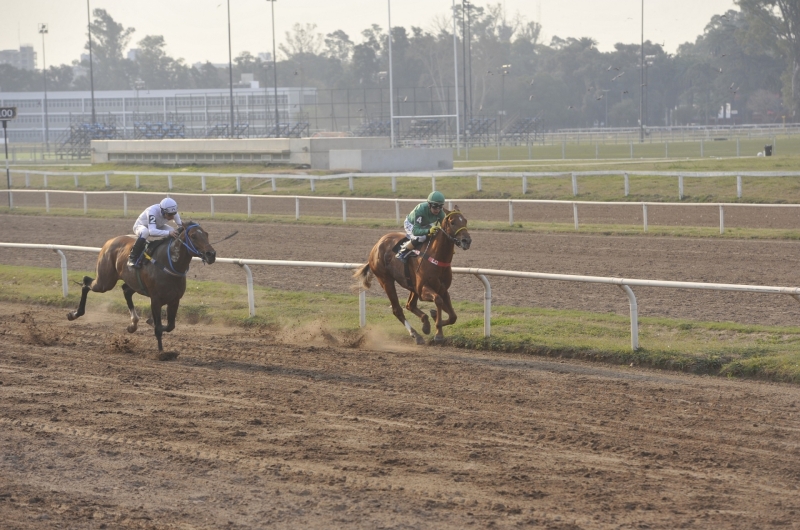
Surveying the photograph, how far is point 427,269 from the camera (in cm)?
1022

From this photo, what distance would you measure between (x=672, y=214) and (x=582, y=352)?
12986 mm

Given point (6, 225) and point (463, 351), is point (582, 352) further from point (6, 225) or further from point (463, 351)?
point (6, 225)

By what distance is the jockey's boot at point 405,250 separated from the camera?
10555 mm

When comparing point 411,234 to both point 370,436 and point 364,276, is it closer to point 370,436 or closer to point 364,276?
point 364,276

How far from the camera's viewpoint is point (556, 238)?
742 inches

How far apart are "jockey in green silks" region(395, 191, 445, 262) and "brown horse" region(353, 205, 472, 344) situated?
87mm

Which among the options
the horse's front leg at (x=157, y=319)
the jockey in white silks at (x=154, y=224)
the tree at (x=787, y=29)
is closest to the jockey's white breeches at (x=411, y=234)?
the jockey in white silks at (x=154, y=224)

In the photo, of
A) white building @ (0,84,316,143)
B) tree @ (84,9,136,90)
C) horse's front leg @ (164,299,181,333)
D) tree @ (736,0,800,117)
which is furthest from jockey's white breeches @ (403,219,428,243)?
tree @ (84,9,136,90)

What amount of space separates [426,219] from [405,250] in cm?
45

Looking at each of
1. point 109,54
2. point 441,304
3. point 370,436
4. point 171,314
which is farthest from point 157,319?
point 109,54

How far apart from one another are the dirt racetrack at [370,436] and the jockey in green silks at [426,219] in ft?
3.89

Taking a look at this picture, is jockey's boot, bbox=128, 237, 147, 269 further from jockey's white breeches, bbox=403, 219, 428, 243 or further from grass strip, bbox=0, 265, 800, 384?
jockey's white breeches, bbox=403, 219, 428, 243

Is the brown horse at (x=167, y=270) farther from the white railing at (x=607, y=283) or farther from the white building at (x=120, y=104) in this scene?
the white building at (x=120, y=104)

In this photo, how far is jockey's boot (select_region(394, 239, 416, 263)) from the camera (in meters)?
10.6
